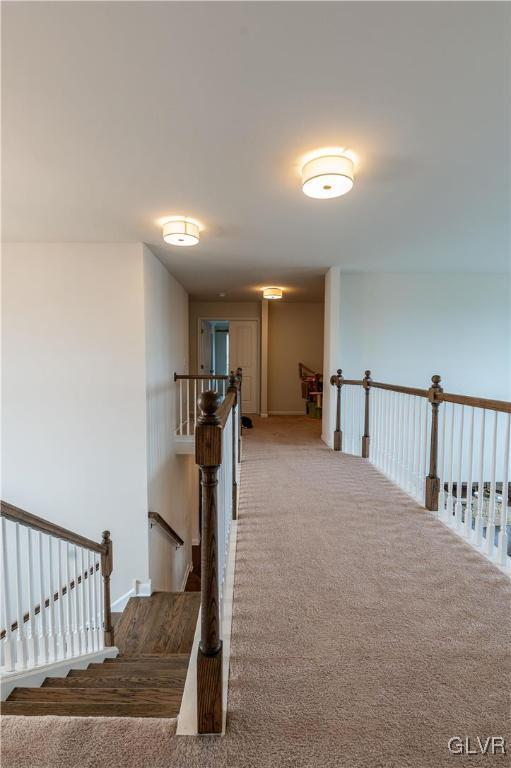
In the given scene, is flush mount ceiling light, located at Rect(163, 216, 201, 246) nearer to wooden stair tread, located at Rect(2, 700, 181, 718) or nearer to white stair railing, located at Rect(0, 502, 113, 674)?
white stair railing, located at Rect(0, 502, 113, 674)

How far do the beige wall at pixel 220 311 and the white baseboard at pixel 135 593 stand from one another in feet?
16.1

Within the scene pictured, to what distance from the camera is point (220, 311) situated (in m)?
7.94

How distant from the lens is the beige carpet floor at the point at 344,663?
109cm

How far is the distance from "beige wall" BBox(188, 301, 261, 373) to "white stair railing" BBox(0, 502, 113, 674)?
5.30 meters

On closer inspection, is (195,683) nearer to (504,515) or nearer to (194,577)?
(504,515)

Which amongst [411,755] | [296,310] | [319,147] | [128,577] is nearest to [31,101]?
[319,147]

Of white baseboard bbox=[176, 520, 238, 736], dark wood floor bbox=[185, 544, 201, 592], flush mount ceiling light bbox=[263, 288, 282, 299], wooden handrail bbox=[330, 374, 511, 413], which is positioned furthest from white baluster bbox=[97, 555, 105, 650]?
flush mount ceiling light bbox=[263, 288, 282, 299]

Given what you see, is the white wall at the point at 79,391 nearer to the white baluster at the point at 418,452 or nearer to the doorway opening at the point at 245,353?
the white baluster at the point at 418,452

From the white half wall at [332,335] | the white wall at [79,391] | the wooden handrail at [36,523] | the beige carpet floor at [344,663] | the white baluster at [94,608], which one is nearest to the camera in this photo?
the beige carpet floor at [344,663]

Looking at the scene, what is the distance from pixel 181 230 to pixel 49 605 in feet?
10.2

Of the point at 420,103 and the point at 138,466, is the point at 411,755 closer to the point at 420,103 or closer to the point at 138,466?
the point at 420,103

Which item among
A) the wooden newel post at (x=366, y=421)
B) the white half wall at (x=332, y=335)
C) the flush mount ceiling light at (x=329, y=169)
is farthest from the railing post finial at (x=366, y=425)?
the flush mount ceiling light at (x=329, y=169)

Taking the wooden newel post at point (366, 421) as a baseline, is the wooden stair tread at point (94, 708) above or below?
below

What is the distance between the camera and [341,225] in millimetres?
3420
